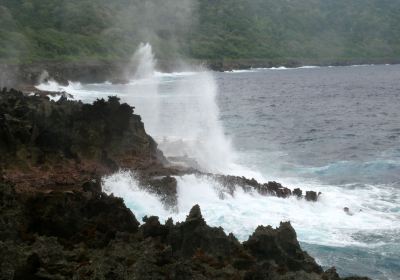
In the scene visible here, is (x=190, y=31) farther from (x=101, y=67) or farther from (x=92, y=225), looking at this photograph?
(x=92, y=225)

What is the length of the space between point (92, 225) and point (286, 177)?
63.4 ft

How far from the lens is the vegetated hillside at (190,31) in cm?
11450

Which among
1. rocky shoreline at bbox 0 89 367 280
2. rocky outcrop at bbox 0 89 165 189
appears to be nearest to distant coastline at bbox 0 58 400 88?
rocky outcrop at bbox 0 89 165 189

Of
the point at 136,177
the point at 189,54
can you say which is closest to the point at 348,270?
the point at 136,177

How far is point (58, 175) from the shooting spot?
25.3m

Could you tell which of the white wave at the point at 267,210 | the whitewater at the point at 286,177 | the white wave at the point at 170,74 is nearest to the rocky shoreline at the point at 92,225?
the white wave at the point at 267,210

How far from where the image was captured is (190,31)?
164 metres

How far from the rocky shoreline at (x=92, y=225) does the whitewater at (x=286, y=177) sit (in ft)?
3.15

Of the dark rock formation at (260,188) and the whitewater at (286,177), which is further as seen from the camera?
the dark rock formation at (260,188)

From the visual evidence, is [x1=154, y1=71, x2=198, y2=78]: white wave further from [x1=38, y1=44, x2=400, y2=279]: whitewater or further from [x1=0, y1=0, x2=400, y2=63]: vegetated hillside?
[x1=38, y1=44, x2=400, y2=279]: whitewater

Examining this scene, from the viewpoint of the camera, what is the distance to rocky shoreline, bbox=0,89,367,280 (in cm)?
1372

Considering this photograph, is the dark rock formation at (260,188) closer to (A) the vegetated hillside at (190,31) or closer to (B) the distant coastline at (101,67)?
(B) the distant coastline at (101,67)

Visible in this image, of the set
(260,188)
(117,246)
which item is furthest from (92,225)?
(260,188)

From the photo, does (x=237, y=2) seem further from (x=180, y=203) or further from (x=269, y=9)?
(x=180, y=203)
